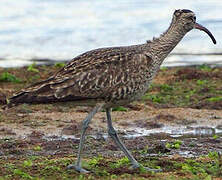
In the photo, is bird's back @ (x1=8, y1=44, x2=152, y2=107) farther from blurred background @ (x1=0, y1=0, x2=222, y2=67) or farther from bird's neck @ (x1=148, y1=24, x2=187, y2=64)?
blurred background @ (x1=0, y1=0, x2=222, y2=67)

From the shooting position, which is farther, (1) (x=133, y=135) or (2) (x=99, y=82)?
(1) (x=133, y=135)

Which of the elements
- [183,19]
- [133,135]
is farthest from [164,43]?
[133,135]

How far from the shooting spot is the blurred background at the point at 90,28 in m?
19.2

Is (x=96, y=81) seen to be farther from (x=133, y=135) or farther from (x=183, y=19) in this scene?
(x=133, y=135)

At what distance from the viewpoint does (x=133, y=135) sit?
11.5 m

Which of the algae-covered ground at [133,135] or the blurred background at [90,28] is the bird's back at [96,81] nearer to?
the algae-covered ground at [133,135]

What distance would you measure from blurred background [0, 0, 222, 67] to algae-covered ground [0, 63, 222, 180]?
11.3ft

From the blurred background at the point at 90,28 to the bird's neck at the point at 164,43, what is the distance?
832 cm

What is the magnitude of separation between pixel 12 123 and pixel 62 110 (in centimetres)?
112

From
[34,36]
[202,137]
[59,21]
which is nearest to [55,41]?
[34,36]

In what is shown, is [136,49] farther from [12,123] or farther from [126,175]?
[12,123]

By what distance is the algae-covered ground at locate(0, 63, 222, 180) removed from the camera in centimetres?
893

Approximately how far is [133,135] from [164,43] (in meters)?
2.62

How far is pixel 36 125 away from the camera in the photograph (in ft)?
39.0
